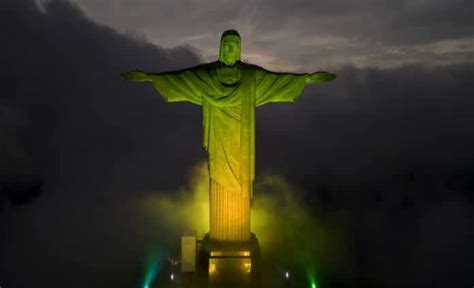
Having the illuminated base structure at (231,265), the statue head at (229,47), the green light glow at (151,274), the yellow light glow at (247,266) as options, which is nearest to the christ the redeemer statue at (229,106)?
the statue head at (229,47)

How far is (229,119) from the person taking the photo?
8836mm

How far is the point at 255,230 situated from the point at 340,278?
8.27ft

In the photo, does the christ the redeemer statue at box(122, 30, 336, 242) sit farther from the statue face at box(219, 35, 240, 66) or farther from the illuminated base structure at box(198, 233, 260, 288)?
the illuminated base structure at box(198, 233, 260, 288)

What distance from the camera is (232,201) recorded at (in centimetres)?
892

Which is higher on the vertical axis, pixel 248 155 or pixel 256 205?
pixel 248 155

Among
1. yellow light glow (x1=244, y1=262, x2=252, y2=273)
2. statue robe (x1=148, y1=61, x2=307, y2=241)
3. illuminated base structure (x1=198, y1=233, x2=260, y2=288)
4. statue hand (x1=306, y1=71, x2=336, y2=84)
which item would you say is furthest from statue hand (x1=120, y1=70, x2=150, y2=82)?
yellow light glow (x1=244, y1=262, x2=252, y2=273)

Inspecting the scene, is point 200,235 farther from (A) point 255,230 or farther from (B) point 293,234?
(B) point 293,234

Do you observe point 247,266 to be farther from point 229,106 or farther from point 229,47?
point 229,47

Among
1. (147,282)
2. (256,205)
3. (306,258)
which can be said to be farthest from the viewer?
(256,205)

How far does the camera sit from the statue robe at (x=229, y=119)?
8.77m

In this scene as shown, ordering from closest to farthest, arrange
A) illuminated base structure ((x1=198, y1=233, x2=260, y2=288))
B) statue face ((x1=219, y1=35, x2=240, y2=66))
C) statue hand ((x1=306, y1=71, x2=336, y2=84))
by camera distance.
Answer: illuminated base structure ((x1=198, y1=233, x2=260, y2=288)) < statue face ((x1=219, y1=35, x2=240, y2=66)) < statue hand ((x1=306, y1=71, x2=336, y2=84))

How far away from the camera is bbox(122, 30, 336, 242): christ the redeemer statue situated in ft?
28.7

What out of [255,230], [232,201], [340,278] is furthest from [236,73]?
[340,278]

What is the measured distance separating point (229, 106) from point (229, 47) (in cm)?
105
